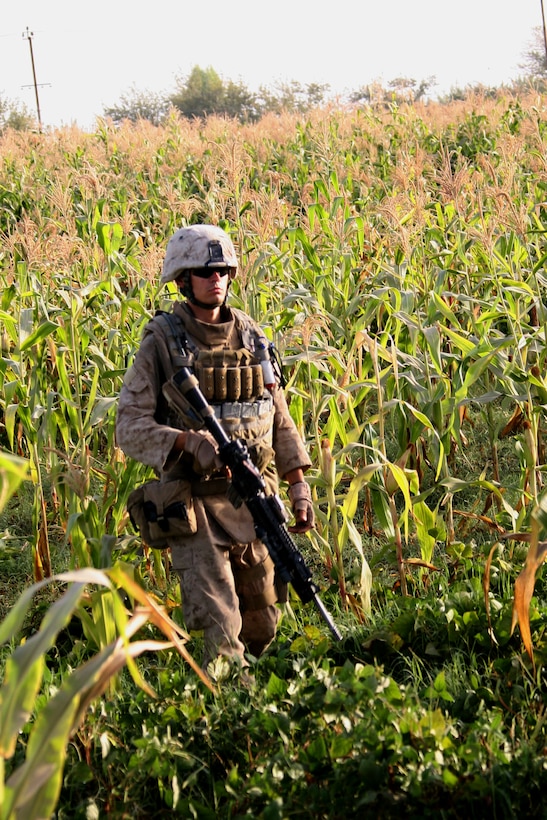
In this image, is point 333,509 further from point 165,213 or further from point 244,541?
point 165,213

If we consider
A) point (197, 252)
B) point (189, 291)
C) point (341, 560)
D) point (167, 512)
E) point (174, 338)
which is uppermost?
point (197, 252)

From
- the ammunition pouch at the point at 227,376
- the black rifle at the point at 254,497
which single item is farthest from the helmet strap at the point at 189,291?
the black rifle at the point at 254,497

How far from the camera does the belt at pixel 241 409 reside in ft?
13.7

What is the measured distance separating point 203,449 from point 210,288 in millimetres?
685

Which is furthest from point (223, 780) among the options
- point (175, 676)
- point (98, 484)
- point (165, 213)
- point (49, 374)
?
point (165, 213)

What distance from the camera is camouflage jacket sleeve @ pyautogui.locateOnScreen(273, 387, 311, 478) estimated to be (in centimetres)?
447

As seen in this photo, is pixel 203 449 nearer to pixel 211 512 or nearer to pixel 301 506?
pixel 211 512

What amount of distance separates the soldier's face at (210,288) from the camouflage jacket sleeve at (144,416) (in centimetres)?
25

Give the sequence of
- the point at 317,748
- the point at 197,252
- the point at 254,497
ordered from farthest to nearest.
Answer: the point at 197,252
the point at 254,497
the point at 317,748

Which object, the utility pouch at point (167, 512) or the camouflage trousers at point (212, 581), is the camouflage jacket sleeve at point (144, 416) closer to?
the utility pouch at point (167, 512)

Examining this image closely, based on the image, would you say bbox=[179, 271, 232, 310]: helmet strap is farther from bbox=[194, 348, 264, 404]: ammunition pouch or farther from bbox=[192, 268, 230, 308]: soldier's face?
bbox=[194, 348, 264, 404]: ammunition pouch

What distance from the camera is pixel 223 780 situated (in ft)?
10.9

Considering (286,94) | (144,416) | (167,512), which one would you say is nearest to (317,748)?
(167,512)

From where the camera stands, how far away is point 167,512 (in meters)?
4.09
